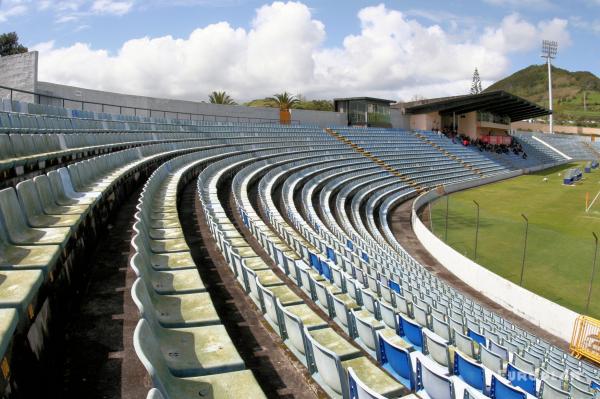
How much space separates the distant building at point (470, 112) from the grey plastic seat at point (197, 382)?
44.7 m

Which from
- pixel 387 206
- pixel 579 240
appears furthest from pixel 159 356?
pixel 387 206

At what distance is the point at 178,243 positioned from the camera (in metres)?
5.91

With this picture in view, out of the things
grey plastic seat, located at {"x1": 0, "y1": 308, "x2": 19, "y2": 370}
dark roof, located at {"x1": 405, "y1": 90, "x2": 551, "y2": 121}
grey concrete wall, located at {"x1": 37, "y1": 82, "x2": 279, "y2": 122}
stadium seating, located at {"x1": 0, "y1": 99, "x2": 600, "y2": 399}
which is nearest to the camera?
grey plastic seat, located at {"x1": 0, "y1": 308, "x2": 19, "y2": 370}

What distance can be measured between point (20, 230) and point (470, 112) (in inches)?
2145

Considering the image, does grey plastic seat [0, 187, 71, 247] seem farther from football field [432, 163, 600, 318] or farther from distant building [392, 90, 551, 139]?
distant building [392, 90, 551, 139]

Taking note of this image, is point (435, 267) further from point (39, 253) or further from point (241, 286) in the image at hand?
point (39, 253)

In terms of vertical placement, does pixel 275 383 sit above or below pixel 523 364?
above

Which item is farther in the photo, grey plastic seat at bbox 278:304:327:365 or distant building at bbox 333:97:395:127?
distant building at bbox 333:97:395:127

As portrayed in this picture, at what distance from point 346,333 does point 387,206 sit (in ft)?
69.6

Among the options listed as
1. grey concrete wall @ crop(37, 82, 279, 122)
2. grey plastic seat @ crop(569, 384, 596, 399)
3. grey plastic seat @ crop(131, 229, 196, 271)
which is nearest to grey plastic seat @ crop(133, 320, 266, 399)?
grey plastic seat @ crop(131, 229, 196, 271)

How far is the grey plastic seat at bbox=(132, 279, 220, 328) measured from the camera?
3.74 m

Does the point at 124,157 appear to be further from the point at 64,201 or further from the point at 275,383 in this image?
the point at 275,383

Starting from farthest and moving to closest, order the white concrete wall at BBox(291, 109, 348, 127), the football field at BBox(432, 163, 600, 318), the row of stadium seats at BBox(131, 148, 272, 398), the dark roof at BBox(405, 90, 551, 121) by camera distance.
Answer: the dark roof at BBox(405, 90, 551, 121)
the white concrete wall at BBox(291, 109, 348, 127)
the football field at BBox(432, 163, 600, 318)
the row of stadium seats at BBox(131, 148, 272, 398)

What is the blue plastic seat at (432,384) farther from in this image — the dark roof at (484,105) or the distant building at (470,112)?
the distant building at (470,112)
